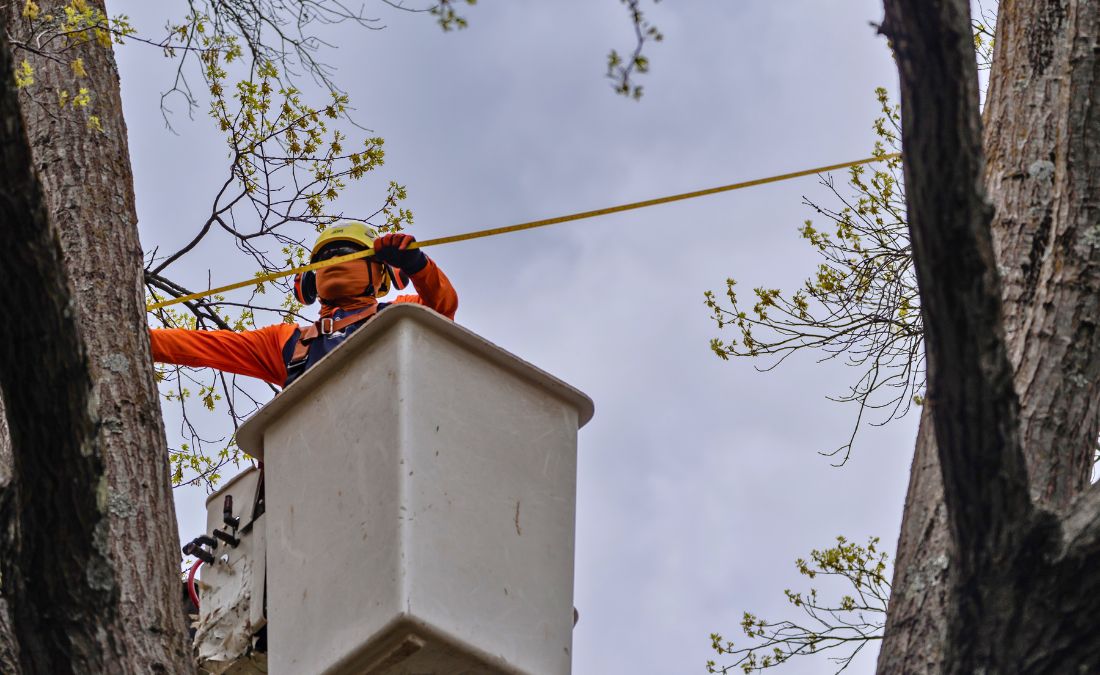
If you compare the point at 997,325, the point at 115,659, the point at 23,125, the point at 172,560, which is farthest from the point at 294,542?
the point at 997,325

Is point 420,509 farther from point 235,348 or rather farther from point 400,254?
point 235,348

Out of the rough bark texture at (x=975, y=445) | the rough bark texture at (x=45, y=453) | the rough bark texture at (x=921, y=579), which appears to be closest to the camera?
the rough bark texture at (x=975, y=445)

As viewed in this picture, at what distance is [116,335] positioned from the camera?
12.5ft

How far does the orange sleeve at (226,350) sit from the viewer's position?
5363mm

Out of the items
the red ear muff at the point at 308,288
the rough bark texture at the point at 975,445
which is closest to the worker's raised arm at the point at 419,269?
the red ear muff at the point at 308,288

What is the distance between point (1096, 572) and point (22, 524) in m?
1.97

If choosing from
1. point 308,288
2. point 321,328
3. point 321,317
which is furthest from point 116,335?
point 308,288

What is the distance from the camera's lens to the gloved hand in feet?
16.7

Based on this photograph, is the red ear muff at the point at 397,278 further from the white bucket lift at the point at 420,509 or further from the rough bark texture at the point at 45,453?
the rough bark texture at the point at 45,453

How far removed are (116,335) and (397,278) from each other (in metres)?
1.74

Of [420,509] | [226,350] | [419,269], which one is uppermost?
[419,269]

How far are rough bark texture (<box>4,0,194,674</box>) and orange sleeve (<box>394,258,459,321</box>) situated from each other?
Result: 1117mm

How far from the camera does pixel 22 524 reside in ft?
10.1

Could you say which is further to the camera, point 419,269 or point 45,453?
point 419,269
